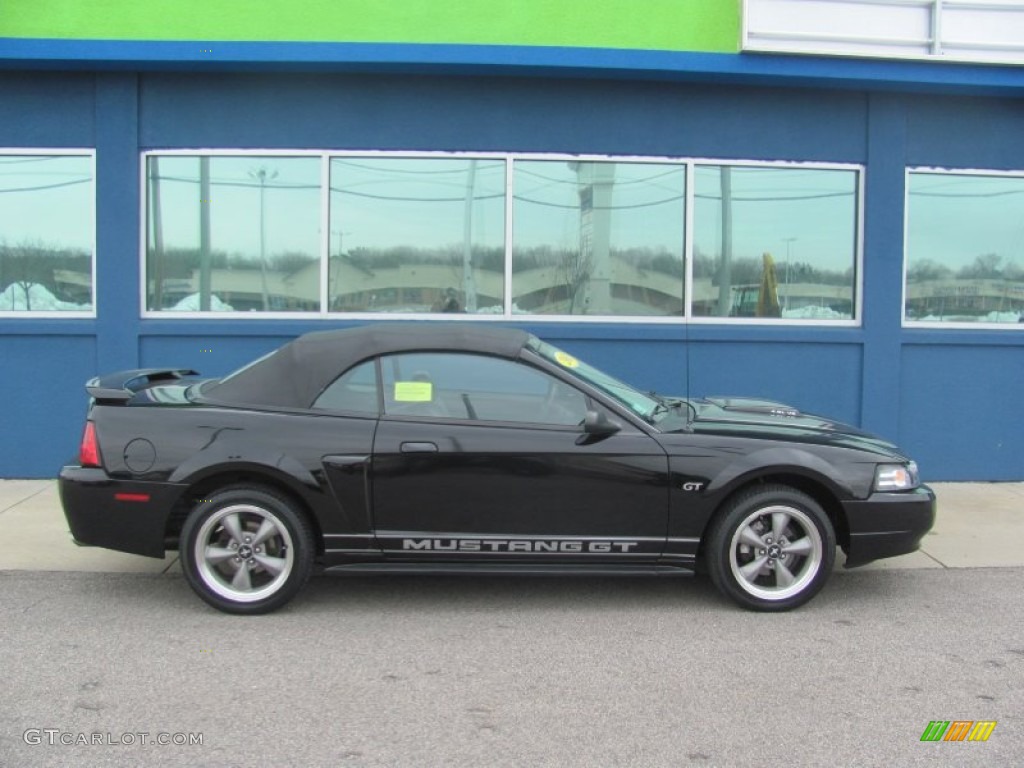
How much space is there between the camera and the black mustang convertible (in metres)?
4.80

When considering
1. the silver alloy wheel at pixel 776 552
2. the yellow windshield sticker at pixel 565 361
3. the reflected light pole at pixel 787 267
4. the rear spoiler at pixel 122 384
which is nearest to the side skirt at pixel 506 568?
the silver alloy wheel at pixel 776 552

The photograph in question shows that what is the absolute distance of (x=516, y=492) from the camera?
4.81 metres

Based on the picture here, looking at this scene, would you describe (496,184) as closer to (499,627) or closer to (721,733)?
(499,627)

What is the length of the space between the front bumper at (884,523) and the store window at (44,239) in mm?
6871

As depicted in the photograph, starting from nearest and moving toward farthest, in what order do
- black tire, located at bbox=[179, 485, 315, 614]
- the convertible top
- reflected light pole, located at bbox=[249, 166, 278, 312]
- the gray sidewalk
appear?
black tire, located at bbox=[179, 485, 315, 614], the convertible top, the gray sidewalk, reflected light pole, located at bbox=[249, 166, 278, 312]

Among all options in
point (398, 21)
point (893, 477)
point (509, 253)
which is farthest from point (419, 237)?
point (893, 477)

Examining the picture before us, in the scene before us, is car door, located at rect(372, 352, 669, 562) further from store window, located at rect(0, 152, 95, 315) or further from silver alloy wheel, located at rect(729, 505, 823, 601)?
store window, located at rect(0, 152, 95, 315)

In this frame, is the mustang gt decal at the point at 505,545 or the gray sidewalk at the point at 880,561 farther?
the gray sidewalk at the point at 880,561

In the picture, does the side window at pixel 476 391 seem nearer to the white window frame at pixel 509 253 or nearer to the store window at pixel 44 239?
the white window frame at pixel 509 253

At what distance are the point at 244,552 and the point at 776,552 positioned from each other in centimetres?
286

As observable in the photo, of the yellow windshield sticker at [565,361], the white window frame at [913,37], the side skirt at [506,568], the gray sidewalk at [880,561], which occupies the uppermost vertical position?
the white window frame at [913,37]

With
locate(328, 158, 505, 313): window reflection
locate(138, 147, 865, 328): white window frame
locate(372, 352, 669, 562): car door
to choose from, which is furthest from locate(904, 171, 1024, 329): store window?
locate(372, 352, 669, 562): car door

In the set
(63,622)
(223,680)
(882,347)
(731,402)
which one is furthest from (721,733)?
(882,347)

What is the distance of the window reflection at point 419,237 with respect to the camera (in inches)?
333
